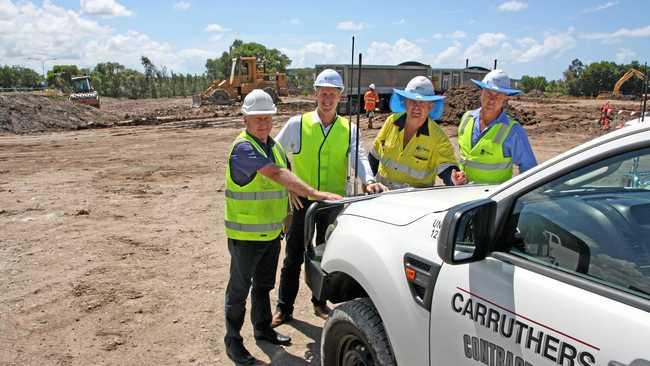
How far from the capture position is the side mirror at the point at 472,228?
163cm

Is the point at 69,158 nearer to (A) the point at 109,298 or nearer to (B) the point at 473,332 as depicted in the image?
(A) the point at 109,298

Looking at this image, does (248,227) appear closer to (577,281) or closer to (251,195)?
(251,195)

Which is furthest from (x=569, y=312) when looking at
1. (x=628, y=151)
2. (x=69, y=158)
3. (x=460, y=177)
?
(x=69, y=158)

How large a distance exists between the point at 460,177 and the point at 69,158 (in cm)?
1257

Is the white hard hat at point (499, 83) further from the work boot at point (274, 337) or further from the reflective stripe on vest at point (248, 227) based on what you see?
the work boot at point (274, 337)

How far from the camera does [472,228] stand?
170 centimetres

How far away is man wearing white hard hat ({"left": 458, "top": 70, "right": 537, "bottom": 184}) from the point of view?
345cm

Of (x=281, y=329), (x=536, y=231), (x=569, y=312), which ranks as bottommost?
(x=281, y=329)

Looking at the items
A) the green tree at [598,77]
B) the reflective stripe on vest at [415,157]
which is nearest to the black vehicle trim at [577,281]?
the reflective stripe on vest at [415,157]

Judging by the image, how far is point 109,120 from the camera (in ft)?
78.7

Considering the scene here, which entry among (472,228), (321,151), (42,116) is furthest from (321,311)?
(42,116)

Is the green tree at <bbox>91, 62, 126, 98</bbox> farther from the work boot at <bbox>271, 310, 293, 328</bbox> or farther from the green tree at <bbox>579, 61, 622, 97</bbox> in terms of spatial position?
the work boot at <bbox>271, 310, 293, 328</bbox>

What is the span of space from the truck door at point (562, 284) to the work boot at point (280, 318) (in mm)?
2424

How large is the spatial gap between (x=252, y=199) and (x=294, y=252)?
2.68 feet
